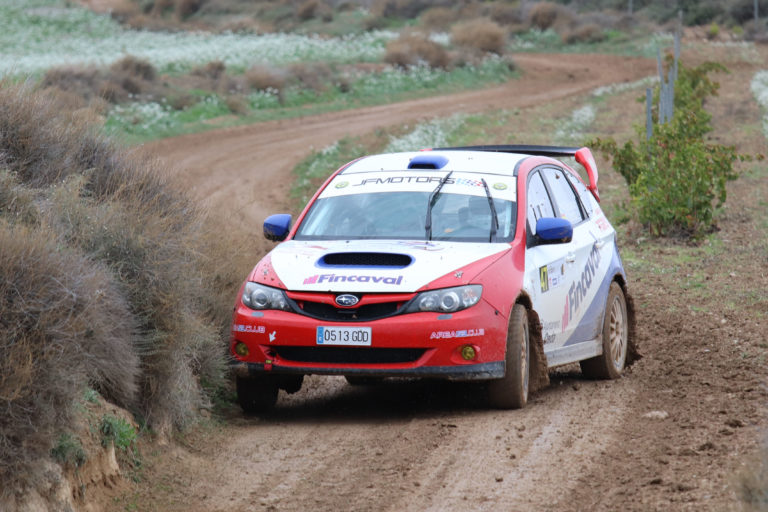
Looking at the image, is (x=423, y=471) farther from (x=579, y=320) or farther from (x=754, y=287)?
(x=754, y=287)

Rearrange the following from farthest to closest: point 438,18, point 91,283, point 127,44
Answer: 1. point 438,18
2. point 127,44
3. point 91,283

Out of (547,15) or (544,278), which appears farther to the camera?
(547,15)

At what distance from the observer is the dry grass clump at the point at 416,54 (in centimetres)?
4631

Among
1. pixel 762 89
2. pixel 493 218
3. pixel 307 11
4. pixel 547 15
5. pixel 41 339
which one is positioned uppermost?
pixel 41 339

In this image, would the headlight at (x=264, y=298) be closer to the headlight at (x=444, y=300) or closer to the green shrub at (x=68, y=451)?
the headlight at (x=444, y=300)

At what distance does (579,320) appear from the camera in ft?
30.5

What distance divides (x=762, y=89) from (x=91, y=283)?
36006mm

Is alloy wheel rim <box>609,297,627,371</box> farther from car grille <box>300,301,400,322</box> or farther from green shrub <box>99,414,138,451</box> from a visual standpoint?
green shrub <box>99,414,138,451</box>

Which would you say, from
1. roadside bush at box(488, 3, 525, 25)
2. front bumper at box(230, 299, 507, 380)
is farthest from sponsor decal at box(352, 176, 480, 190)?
roadside bush at box(488, 3, 525, 25)

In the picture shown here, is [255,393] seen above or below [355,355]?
below

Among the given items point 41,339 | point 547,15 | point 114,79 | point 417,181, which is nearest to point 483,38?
point 547,15

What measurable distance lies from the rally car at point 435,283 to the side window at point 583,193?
54 millimetres

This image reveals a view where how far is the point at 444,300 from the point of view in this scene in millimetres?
7730

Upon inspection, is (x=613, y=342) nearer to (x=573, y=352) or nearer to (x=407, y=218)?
(x=573, y=352)
